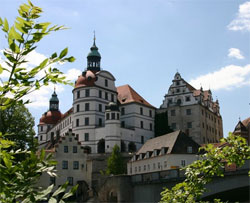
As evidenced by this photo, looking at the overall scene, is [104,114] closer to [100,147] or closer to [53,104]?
[100,147]

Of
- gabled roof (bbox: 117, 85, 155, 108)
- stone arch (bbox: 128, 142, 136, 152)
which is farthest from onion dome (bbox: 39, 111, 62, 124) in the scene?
stone arch (bbox: 128, 142, 136, 152)

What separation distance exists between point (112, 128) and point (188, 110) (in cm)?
1650

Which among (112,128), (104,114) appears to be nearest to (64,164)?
(112,128)

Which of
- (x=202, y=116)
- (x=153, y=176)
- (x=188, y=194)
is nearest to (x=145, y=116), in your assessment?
(x=202, y=116)

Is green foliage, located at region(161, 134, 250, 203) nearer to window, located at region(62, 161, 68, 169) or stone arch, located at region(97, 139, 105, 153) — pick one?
window, located at region(62, 161, 68, 169)

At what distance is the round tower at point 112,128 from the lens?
197 feet

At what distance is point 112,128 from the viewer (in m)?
60.2

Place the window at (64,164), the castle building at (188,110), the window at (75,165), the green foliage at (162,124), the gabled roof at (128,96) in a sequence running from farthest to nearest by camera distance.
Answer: the gabled roof at (128,96)
the green foliage at (162,124)
the castle building at (188,110)
the window at (75,165)
the window at (64,164)

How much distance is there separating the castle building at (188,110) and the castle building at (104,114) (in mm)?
4410

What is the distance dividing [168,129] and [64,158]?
76.4ft

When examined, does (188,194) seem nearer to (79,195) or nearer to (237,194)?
(237,194)

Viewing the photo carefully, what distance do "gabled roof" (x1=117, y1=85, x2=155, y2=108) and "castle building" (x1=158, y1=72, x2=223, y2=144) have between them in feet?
14.3

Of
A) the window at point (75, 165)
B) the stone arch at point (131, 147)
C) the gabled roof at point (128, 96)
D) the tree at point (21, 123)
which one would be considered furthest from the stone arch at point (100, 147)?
the tree at point (21, 123)

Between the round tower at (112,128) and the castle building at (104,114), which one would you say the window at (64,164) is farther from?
the round tower at (112,128)
